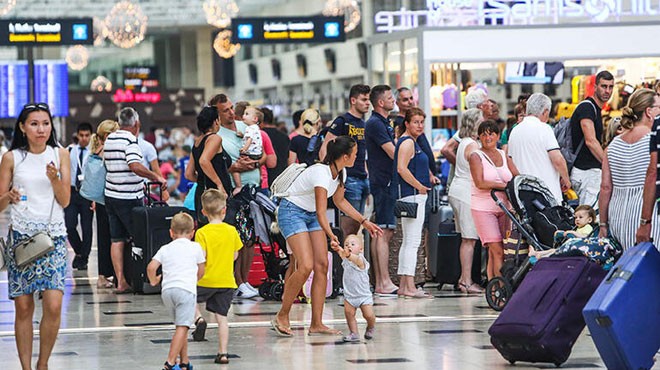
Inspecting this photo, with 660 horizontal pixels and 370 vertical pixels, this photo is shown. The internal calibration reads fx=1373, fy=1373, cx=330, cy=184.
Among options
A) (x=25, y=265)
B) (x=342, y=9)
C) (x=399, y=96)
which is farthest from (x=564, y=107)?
(x=342, y=9)

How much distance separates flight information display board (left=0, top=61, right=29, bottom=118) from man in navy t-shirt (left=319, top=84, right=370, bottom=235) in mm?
24035

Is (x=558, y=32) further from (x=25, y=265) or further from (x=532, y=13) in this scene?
(x=25, y=265)

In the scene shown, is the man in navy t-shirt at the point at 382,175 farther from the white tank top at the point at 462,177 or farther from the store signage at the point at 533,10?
the store signage at the point at 533,10

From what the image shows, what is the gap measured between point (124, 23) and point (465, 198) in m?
15.9

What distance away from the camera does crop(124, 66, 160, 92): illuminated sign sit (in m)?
46.6

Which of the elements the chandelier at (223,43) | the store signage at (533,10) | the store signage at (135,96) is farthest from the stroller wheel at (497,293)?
the store signage at (135,96)

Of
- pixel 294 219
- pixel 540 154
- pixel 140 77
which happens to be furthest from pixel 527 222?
Answer: pixel 140 77

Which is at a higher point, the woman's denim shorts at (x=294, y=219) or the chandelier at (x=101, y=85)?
the chandelier at (x=101, y=85)

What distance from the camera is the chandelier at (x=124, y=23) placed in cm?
2578

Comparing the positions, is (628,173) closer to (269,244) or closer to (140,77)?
(269,244)

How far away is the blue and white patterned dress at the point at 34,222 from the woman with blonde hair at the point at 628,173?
3100mm

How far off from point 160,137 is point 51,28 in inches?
432

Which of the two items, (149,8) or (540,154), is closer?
(540,154)

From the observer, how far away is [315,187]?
8.45m
